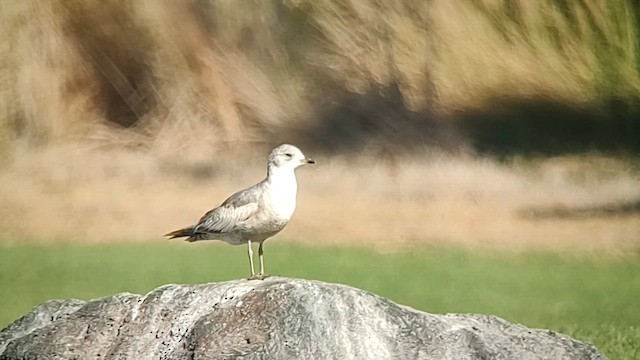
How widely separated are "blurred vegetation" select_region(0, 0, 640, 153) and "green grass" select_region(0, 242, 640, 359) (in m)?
0.50

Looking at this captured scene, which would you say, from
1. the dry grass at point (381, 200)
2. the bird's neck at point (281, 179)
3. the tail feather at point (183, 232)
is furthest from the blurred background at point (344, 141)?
the bird's neck at point (281, 179)

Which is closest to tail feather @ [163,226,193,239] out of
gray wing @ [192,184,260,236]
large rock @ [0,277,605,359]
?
gray wing @ [192,184,260,236]

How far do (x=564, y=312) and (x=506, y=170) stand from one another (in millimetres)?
681

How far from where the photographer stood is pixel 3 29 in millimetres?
4531

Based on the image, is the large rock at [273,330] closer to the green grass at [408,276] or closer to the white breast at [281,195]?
the white breast at [281,195]

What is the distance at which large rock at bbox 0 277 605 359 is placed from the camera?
9.46 ft

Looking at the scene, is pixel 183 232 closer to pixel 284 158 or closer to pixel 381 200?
pixel 284 158

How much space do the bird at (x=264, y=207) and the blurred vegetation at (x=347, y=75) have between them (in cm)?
79

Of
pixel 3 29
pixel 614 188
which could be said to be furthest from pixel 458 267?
pixel 3 29

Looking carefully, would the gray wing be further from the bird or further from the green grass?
the green grass

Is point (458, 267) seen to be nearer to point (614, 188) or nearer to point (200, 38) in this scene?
point (614, 188)

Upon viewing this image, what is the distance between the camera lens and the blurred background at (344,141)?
4.39 m

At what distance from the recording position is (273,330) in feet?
9.42

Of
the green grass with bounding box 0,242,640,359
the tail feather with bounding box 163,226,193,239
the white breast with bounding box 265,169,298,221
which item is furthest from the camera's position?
the green grass with bounding box 0,242,640,359
